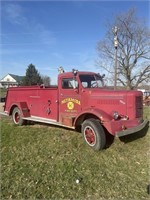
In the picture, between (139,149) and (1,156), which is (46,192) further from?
(139,149)

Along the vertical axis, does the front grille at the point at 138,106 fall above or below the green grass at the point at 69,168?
above

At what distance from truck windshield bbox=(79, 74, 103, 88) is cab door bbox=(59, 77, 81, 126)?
0.24 metres

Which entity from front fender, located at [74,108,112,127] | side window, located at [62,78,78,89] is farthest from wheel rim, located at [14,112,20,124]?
front fender, located at [74,108,112,127]

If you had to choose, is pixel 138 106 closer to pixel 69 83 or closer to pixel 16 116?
pixel 69 83

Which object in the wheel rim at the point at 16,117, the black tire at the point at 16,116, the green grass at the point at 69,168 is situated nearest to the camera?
the green grass at the point at 69,168

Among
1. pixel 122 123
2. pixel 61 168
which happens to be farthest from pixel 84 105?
pixel 61 168

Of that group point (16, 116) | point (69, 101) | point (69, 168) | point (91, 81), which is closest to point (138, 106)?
point (91, 81)

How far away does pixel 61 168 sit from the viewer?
514 cm

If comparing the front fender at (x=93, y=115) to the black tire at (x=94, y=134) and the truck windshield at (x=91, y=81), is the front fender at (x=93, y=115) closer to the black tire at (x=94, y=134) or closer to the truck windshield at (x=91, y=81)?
the black tire at (x=94, y=134)

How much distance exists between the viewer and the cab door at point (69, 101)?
24.1ft

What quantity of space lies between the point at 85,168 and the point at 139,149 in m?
1.93

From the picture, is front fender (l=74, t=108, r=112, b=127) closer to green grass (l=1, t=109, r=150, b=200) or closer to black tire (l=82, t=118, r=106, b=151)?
black tire (l=82, t=118, r=106, b=151)

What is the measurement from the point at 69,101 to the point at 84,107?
0.67 metres

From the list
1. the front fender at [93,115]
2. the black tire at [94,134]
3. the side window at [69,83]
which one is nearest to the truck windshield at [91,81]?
the side window at [69,83]
